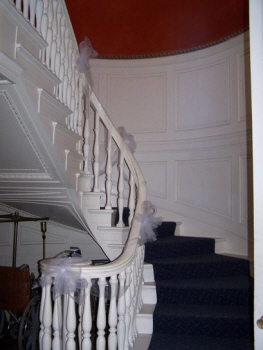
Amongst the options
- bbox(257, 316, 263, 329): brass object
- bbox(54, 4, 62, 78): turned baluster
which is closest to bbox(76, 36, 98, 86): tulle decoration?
bbox(54, 4, 62, 78): turned baluster

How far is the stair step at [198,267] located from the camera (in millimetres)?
2852

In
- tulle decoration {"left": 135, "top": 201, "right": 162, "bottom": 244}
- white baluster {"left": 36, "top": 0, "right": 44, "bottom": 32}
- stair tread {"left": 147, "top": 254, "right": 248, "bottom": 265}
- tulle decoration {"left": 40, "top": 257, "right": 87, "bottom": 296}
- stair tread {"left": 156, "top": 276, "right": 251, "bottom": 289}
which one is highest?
white baluster {"left": 36, "top": 0, "right": 44, "bottom": 32}

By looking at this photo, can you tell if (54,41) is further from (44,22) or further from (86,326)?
(86,326)

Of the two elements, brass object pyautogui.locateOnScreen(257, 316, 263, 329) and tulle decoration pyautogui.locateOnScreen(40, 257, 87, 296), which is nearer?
brass object pyautogui.locateOnScreen(257, 316, 263, 329)

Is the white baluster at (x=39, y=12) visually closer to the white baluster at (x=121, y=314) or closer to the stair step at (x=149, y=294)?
the white baluster at (x=121, y=314)

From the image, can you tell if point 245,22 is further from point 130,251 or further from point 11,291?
point 11,291

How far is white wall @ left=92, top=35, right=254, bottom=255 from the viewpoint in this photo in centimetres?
354

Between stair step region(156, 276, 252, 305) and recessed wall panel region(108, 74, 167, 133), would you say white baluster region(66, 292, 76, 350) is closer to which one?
stair step region(156, 276, 252, 305)

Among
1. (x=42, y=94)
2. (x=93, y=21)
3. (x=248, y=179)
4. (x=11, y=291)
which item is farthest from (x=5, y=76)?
(x=93, y=21)

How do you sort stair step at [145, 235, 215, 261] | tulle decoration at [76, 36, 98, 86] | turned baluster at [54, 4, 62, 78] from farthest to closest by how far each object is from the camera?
stair step at [145, 235, 215, 261] < tulle decoration at [76, 36, 98, 86] < turned baluster at [54, 4, 62, 78]

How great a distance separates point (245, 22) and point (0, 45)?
117 inches

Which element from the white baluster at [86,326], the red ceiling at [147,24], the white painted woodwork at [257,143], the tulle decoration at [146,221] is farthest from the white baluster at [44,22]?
the red ceiling at [147,24]

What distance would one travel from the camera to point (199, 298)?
2621mm

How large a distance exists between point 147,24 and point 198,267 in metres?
3.02
